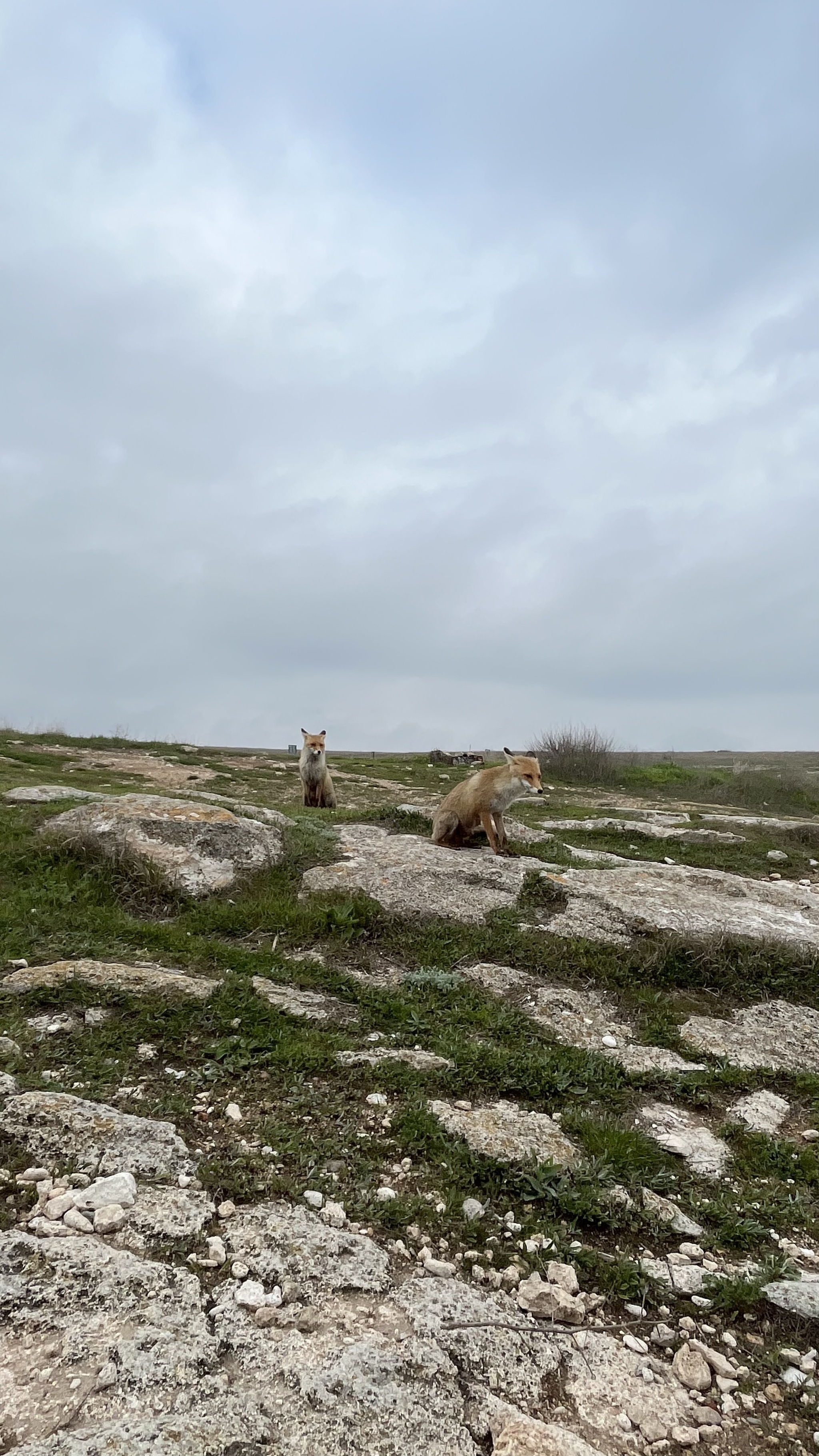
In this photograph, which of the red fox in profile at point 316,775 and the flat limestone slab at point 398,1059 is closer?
the flat limestone slab at point 398,1059

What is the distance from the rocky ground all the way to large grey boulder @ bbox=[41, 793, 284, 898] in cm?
4

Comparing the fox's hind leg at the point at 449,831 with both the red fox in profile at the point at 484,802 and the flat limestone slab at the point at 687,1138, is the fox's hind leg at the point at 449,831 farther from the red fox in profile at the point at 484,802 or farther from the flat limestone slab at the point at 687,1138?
the flat limestone slab at the point at 687,1138

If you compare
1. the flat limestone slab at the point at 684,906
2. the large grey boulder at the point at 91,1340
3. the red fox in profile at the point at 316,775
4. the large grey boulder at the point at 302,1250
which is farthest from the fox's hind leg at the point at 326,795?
the large grey boulder at the point at 91,1340

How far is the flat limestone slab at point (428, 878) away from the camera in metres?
7.95

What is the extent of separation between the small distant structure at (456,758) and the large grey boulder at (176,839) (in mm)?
26291

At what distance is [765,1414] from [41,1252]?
2.98 metres

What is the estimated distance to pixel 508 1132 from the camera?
4570mm

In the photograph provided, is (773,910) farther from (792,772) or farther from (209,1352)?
(792,772)

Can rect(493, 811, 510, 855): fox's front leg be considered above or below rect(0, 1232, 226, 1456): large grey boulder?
above

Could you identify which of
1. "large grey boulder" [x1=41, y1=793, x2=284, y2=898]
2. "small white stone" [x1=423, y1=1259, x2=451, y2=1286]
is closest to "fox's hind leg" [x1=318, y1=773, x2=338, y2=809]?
"large grey boulder" [x1=41, y1=793, x2=284, y2=898]

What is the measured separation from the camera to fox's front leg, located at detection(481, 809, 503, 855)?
32.1ft

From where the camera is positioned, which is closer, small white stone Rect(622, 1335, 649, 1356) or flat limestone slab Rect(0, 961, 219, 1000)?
small white stone Rect(622, 1335, 649, 1356)

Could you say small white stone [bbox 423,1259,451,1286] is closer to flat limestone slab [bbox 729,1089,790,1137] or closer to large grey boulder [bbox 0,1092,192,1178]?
large grey boulder [bbox 0,1092,192,1178]

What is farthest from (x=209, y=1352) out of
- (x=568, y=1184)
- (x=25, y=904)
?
(x=25, y=904)
